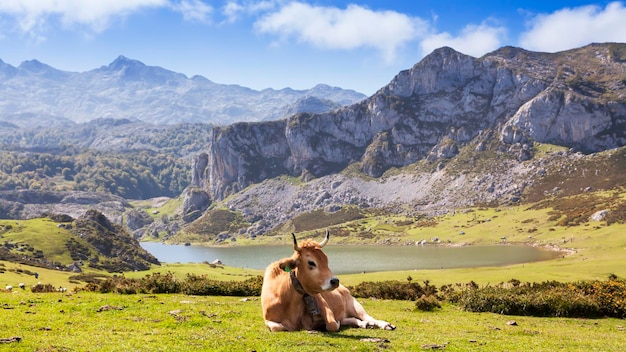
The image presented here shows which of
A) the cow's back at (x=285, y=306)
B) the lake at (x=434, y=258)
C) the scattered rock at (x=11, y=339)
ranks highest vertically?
the cow's back at (x=285, y=306)

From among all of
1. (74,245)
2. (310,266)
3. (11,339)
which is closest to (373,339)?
(310,266)

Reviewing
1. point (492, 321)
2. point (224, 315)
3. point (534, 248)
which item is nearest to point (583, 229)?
point (534, 248)

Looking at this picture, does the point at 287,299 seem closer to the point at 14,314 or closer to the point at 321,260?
the point at 321,260

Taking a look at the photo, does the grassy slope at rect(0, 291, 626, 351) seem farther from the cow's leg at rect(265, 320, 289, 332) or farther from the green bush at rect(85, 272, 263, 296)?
the green bush at rect(85, 272, 263, 296)

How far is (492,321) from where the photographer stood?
2252 cm

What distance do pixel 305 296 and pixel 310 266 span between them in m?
1.49

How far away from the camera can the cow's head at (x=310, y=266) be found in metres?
13.8

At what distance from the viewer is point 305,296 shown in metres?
14.8

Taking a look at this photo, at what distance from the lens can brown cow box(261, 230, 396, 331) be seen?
45.5 feet

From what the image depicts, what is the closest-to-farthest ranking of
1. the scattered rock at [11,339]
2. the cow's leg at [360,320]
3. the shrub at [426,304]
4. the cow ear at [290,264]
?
the scattered rock at [11,339]
the cow ear at [290,264]
the cow's leg at [360,320]
the shrub at [426,304]

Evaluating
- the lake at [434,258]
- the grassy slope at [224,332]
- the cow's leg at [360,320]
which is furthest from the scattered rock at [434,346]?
the lake at [434,258]

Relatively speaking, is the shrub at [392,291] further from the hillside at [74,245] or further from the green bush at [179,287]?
the hillside at [74,245]

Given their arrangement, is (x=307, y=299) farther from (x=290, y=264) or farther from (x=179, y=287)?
(x=179, y=287)

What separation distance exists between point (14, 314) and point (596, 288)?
105 feet
